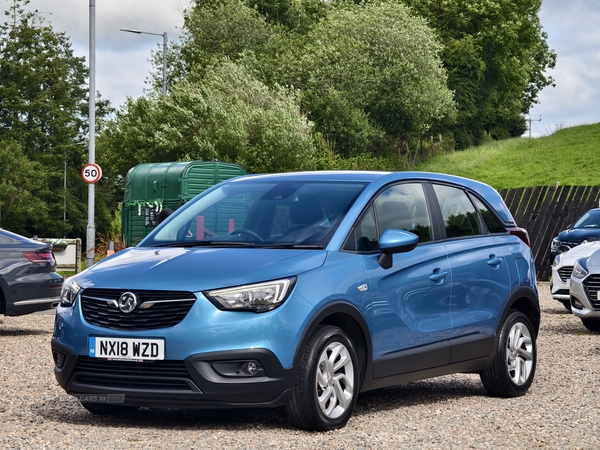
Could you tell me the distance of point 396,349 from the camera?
7.26 m

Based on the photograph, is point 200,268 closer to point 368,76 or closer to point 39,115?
point 368,76

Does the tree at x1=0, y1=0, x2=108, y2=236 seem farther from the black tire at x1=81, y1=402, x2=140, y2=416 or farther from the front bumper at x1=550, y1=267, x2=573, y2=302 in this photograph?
the black tire at x1=81, y1=402, x2=140, y2=416

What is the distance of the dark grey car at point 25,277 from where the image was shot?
44.8ft

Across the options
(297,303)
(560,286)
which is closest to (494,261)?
(297,303)

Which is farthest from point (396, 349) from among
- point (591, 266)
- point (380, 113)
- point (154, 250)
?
point (380, 113)

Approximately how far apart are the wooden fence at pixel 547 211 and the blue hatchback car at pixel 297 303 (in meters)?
20.3

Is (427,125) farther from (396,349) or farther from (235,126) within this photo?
(396,349)

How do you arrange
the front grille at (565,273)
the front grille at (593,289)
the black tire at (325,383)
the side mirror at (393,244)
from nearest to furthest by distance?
the black tire at (325,383)
the side mirror at (393,244)
the front grille at (593,289)
the front grille at (565,273)

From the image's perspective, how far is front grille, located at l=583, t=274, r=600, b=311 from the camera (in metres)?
13.5

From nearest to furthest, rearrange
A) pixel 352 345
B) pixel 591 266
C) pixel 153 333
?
1. pixel 153 333
2. pixel 352 345
3. pixel 591 266

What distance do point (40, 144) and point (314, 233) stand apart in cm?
7301

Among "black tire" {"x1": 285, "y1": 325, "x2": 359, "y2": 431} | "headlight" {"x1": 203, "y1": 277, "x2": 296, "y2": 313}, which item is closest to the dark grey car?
"black tire" {"x1": 285, "y1": 325, "x2": 359, "y2": 431}

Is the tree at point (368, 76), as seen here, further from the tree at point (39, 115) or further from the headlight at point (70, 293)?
the headlight at point (70, 293)

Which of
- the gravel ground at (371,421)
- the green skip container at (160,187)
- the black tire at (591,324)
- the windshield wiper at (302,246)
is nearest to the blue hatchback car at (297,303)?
the windshield wiper at (302,246)
